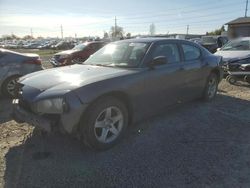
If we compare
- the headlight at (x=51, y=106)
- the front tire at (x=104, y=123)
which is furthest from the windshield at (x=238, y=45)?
the headlight at (x=51, y=106)

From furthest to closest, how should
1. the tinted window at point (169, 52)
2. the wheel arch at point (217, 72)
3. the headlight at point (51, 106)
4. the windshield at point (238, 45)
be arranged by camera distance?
the windshield at point (238, 45)
the wheel arch at point (217, 72)
the tinted window at point (169, 52)
the headlight at point (51, 106)

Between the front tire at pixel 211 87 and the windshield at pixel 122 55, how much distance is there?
2373 millimetres

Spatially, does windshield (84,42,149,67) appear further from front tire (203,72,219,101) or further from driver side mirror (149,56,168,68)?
front tire (203,72,219,101)

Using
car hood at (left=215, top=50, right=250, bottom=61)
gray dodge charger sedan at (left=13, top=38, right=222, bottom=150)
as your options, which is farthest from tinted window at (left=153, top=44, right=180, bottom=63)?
car hood at (left=215, top=50, right=250, bottom=61)

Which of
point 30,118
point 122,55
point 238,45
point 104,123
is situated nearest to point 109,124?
point 104,123

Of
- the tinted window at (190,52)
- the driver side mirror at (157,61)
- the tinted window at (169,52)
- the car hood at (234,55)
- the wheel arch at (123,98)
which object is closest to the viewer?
the wheel arch at (123,98)

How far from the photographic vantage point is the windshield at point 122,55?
470cm

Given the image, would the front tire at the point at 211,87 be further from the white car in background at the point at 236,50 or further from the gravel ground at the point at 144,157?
the white car in background at the point at 236,50

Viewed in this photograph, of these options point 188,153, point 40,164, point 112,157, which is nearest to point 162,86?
point 188,153

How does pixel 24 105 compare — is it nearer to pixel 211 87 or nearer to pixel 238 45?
pixel 211 87

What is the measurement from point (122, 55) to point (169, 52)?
3.27ft

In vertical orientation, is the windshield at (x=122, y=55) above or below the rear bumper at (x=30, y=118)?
above

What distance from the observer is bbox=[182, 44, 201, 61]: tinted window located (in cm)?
572

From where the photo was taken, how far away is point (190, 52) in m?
5.94
